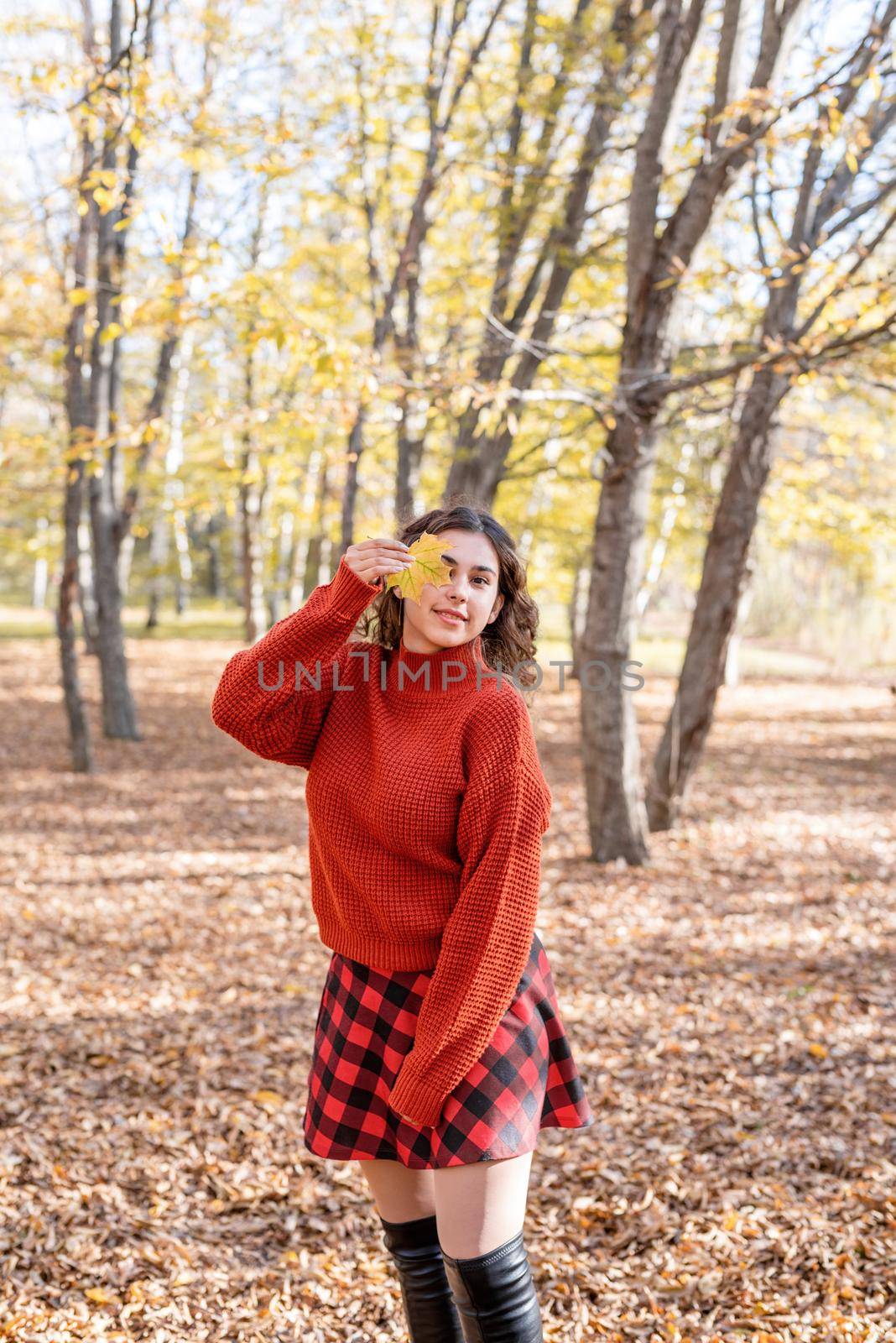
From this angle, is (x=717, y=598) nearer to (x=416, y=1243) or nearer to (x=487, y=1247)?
(x=416, y=1243)

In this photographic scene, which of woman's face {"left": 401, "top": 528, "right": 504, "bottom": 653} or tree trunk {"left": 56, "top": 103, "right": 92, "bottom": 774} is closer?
woman's face {"left": 401, "top": 528, "right": 504, "bottom": 653}

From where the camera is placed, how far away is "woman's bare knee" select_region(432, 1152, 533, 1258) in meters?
1.62

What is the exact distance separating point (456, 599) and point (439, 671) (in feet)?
0.45

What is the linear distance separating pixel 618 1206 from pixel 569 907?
2.59m

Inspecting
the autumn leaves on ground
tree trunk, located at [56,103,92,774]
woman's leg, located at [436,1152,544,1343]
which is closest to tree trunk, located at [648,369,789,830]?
the autumn leaves on ground

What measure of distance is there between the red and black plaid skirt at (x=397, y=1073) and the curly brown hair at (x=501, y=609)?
584 mm

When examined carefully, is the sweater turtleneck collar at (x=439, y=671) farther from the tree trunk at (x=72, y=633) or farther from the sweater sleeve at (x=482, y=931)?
the tree trunk at (x=72, y=633)

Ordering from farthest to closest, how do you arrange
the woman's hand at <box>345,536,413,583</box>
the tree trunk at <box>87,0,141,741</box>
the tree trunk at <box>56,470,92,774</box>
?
the tree trunk at <box>56,470,92,774</box>
the tree trunk at <box>87,0,141,741</box>
the woman's hand at <box>345,536,413,583</box>

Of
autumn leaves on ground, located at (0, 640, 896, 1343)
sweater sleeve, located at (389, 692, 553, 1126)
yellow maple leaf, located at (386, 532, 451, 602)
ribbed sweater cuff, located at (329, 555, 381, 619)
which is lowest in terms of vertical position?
autumn leaves on ground, located at (0, 640, 896, 1343)

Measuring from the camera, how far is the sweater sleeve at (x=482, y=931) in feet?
5.23

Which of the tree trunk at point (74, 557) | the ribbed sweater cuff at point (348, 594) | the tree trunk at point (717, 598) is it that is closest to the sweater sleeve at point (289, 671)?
the ribbed sweater cuff at point (348, 594)

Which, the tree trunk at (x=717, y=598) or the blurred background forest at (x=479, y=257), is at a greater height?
the blurred background forest at (x=479, y=257)

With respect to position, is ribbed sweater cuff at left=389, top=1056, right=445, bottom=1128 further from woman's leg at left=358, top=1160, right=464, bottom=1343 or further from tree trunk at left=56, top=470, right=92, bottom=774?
tree trunk at left=56, top=470, right=92, bottom=774

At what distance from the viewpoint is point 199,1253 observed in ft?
8.63
